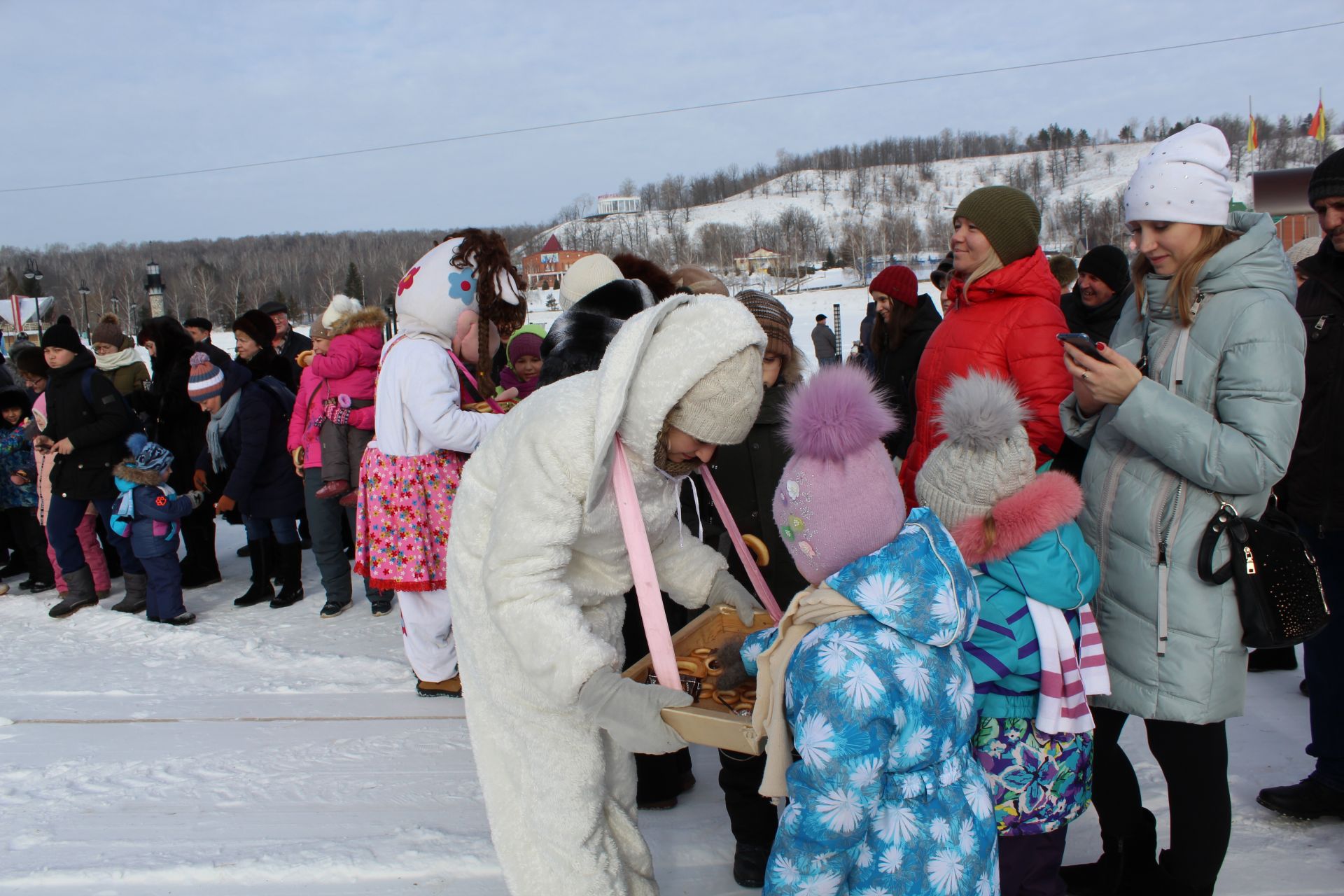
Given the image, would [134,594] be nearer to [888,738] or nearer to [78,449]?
[78,449]

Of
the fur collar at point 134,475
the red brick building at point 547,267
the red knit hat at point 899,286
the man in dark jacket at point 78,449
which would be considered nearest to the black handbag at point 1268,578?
the red knit hat at point 899,286

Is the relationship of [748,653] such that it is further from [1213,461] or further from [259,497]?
[259,497]

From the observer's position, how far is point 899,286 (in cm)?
511

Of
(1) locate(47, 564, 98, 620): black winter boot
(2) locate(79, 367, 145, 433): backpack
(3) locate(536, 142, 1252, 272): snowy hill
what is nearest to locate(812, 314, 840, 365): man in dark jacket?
(2) locate(79, 367, 145, 433): backpack

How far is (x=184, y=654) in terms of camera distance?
192 inches

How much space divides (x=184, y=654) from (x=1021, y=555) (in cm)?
461

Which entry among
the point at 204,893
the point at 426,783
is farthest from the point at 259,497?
the point at 204,893

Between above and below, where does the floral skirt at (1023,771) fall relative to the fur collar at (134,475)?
below

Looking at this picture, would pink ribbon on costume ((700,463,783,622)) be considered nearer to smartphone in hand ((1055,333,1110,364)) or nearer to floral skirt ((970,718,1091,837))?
floral skirt ((970,718,1091,837))

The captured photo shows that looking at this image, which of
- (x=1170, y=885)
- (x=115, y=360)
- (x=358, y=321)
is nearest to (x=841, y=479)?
(x=1170, y=885)

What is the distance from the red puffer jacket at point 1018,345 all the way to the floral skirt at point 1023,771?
2.72ft

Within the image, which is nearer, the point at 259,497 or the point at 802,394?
the point at 802,394

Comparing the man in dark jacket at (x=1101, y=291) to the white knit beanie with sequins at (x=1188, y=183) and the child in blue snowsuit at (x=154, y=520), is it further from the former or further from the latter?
the child in blue snowsuit at (x=154, y=520)

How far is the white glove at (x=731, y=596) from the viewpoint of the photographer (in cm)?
233
